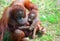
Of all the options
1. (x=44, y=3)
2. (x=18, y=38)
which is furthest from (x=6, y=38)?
(x=44, y=3)

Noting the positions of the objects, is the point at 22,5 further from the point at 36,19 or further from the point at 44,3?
the point at 44,3

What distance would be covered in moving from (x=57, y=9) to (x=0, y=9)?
1.13m

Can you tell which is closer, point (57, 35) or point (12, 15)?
point (12, 15)

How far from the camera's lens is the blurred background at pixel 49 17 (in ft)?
15.4

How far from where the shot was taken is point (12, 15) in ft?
13.4

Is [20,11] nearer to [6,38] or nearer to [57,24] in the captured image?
[6,38]

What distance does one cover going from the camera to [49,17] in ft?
17.4

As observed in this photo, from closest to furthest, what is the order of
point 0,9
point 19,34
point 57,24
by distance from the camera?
point 19,34 → point 57,24 → point 0,9

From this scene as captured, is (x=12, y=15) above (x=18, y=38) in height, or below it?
above

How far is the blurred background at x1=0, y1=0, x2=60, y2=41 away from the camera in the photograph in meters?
4.70

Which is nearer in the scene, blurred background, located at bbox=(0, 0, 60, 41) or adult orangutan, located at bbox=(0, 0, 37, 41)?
adult orangutan, located at bbox=(0, 0, 37, 41)

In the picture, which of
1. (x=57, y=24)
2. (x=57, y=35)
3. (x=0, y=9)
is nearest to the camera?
(x=57, y=35)

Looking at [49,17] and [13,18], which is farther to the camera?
[49,17]

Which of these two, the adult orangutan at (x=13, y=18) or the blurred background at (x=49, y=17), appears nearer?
the adult orangutan at (x=13, y=18)
